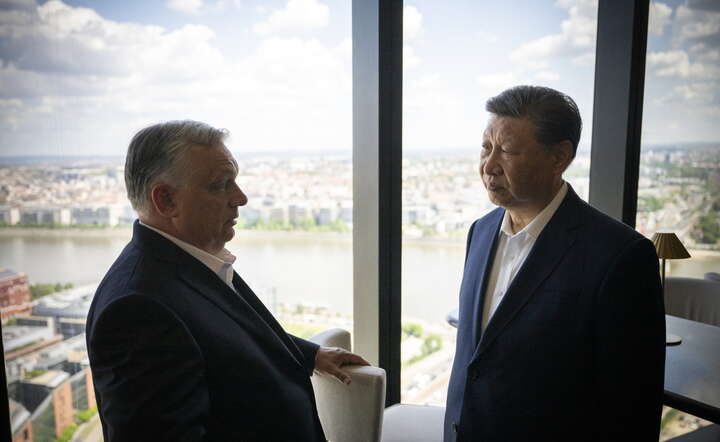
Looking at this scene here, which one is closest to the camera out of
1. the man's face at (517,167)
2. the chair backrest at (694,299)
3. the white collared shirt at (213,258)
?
the white collared shirt at (213,258)

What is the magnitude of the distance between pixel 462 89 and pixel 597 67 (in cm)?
72

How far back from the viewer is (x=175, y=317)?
112 cm

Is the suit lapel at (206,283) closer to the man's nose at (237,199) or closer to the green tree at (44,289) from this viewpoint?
the man's nose at (237,199)

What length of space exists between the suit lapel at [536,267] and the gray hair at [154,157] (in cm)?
95

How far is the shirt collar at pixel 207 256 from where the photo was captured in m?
1.30

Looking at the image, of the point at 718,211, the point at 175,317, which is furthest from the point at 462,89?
the point at 175,317

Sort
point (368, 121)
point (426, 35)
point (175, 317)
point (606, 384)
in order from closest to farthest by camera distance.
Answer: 1. point (175, 317)
2. point (606, 384)
3. point (368, 121)
4. point (426, 35)

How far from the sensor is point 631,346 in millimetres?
1220

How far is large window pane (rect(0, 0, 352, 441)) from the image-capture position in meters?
1.70

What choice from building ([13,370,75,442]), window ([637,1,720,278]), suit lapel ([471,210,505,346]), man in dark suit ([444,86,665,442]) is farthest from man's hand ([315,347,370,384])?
window ([637,1,720,278])

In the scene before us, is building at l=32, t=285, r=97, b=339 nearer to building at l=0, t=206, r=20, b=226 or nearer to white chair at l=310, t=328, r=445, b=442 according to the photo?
building at l=0, t=206, r=20, b=226

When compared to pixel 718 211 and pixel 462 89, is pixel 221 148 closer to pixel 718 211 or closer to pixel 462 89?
pixel 462 89

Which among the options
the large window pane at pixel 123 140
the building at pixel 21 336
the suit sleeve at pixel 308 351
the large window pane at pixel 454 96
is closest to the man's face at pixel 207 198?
the large window pane at pixel 123 140

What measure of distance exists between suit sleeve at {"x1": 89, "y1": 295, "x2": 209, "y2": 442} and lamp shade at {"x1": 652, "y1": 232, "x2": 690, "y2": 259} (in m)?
2.05
